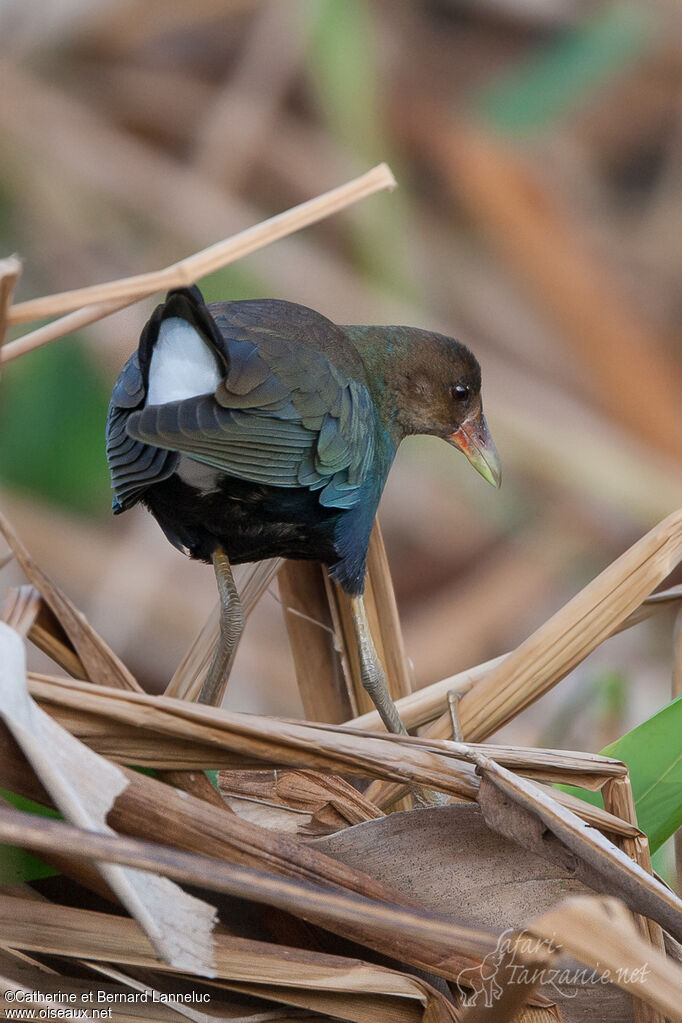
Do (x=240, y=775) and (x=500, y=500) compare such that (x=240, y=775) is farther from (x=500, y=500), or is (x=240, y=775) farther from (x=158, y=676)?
(x=500, y=500)

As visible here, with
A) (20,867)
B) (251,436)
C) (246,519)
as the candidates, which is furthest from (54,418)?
(20,867)

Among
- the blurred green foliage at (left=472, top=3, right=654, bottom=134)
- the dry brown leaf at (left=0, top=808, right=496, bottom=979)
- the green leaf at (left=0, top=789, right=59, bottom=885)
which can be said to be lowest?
the green leaf at (left=0, top=789, right=59, bottom=885)

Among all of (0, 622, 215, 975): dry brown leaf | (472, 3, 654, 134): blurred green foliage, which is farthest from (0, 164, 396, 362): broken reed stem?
(472, 3, 654, 134): blurred green foliage

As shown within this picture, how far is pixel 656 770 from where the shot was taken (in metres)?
1.12

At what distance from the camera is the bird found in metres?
1.17

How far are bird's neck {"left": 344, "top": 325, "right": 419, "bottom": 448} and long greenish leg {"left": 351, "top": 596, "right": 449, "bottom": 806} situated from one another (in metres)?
0.34

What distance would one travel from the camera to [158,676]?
2201 mm

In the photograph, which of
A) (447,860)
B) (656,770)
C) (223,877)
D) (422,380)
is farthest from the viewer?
(422,380)

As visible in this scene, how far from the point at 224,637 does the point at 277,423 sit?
27 cm

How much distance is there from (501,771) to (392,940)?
155 millimetres

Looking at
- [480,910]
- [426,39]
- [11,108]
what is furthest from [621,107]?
[480,910]

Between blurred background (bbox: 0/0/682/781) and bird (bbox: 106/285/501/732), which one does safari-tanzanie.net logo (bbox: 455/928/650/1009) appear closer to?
bird (bbox: 106/285/501/732)

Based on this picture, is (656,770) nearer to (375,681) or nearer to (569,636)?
(569,636)

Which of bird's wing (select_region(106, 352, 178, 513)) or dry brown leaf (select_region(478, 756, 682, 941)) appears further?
bird's wing (select_region(106, 352, 178, 513))
